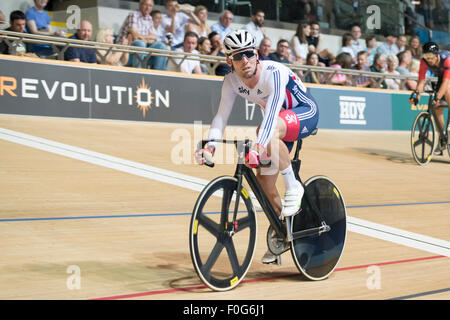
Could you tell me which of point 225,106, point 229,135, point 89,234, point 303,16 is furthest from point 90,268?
point 303,16

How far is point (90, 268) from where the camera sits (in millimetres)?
3299

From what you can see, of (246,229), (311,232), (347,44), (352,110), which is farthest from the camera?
(347,44)

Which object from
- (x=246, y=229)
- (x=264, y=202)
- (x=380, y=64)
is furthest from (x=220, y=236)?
(x=380, y=64)

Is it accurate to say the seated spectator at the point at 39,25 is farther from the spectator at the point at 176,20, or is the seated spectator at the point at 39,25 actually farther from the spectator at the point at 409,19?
the spectator at the point at 409,19

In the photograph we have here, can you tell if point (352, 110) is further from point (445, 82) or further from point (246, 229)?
point (246, 229)

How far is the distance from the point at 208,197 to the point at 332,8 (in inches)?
458

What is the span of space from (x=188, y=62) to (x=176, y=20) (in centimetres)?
→ 103

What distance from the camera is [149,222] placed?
4484 millimetres

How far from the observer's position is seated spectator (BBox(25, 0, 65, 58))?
26.8ft

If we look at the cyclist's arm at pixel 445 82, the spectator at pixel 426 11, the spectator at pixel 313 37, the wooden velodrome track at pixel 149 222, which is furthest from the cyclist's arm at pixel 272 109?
the spectator at pixel 426 11

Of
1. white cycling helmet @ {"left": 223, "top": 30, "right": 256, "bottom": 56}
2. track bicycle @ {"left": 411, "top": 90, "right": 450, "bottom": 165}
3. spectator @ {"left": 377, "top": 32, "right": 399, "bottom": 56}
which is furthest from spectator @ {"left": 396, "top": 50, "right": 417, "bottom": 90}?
white cycling helmet @ {"left": 223, "top": 30, "right": 256, "bottom": 56}

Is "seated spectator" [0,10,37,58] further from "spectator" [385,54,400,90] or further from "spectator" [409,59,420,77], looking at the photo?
"spectator" [409,59,420,77]
